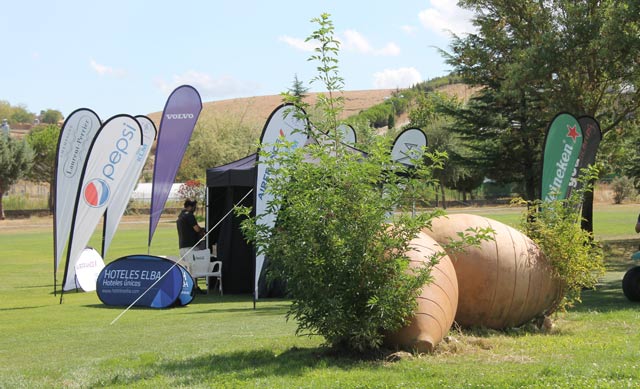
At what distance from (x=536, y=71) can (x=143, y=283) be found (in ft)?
42.6

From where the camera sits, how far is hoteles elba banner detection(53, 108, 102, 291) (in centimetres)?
1616

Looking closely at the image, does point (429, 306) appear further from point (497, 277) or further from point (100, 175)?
point (100, 175)

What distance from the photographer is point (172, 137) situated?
1847 cm

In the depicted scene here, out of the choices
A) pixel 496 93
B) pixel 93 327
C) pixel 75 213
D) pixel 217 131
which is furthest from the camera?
pixel 217 131

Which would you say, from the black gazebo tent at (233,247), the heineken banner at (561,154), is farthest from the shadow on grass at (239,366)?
the black gazebo tent at (233,247)

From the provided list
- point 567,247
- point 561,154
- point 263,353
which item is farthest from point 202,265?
point 567,247

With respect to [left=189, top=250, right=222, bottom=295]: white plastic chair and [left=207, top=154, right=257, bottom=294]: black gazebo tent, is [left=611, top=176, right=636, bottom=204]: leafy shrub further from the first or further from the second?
[left=189, top=250, right=222, bottom=295]: white plastic chair

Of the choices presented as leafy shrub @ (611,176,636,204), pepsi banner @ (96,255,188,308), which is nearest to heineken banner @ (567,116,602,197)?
pepsi banner @ (96,255,188,308)

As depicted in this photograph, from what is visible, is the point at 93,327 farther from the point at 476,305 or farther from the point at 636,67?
the point at 636,67

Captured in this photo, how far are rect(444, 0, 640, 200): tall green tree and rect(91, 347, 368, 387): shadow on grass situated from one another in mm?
13123

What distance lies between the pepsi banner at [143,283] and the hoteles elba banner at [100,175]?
1.42 m

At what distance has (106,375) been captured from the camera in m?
7.58

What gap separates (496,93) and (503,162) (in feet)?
9.70

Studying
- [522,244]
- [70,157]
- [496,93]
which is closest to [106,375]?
[522,244]
